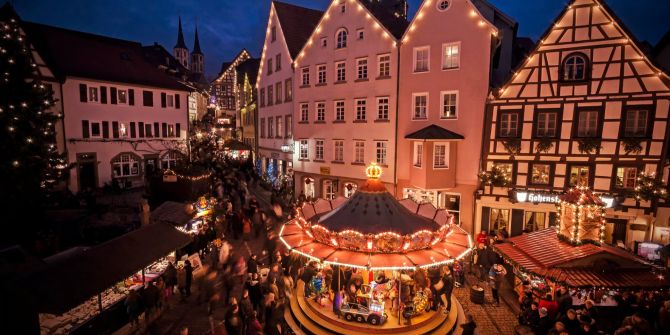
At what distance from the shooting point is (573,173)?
1780 centimetres

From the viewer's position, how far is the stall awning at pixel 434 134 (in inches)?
760

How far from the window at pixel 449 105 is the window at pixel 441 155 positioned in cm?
166

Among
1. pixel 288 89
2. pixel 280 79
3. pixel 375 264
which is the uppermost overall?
pixel 280 79

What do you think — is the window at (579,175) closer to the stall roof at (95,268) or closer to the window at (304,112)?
the window at (304,112)

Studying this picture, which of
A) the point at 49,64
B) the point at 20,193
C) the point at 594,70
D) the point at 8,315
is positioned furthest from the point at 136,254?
the point at 49,64

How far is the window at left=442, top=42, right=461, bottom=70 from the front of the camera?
19750 mm

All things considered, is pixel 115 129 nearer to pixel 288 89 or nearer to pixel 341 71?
pixel 288 89

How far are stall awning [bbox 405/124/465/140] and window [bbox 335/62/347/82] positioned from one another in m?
6.84

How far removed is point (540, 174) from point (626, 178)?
138 inches

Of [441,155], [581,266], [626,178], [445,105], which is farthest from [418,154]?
[581,266]

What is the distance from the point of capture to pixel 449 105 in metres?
20.2

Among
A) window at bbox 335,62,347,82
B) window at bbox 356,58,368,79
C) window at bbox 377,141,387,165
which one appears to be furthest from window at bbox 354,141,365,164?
window at bbox 335,62,347,82

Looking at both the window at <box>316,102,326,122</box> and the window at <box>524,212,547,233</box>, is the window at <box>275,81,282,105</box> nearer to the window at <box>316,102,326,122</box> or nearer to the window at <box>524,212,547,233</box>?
the window at <box>316,102,326,122</box>

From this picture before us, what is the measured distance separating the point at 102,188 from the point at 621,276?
32.5 metres
